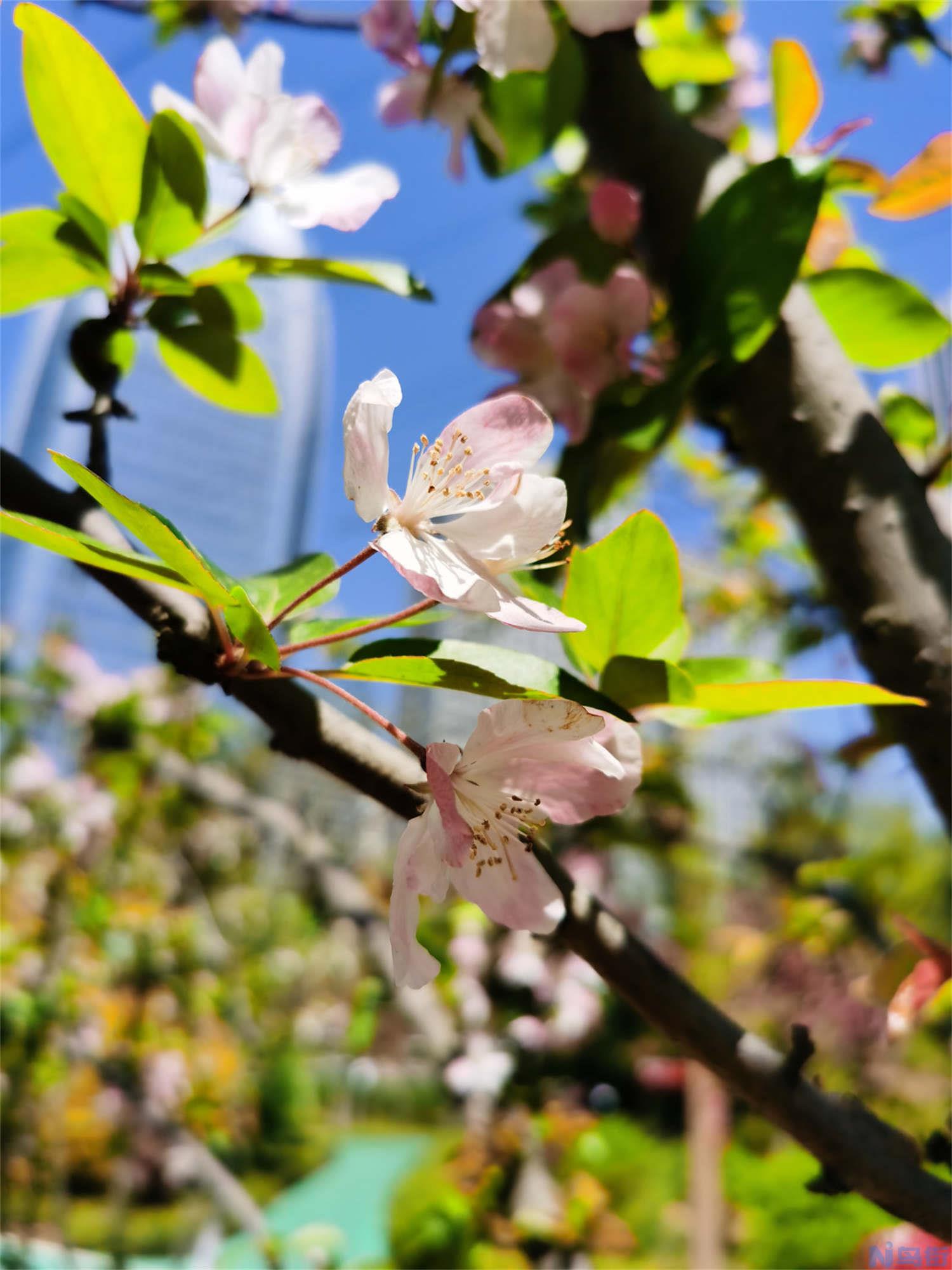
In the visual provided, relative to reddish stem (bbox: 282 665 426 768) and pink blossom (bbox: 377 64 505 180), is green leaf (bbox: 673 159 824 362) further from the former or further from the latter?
reddish stem (bbox: 282 665 426 768)

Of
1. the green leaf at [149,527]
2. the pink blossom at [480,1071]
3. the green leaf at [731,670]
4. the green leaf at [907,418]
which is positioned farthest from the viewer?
the pink blossom at [480,1071]

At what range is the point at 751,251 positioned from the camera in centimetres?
48

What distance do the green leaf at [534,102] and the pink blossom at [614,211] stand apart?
1.9 inches

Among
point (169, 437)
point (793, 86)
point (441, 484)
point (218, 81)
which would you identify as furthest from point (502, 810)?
point (169, 437)

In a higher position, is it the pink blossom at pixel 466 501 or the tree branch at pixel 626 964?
the pink blossom at pixel 466 501

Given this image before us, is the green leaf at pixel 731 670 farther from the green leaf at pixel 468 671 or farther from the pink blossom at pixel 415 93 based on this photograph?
the pink blossom at pixel 415 93

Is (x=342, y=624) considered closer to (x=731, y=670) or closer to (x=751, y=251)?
(x=731, y=670)

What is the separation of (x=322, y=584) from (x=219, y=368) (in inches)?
9.4

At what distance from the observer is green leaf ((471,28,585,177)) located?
55cm

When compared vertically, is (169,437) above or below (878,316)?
above

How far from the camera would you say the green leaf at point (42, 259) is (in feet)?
1.33

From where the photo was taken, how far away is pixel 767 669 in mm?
380

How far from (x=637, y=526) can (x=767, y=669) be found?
0.34ft

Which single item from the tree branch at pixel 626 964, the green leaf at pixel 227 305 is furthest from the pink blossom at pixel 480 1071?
the green leaf at pixel 227 305
